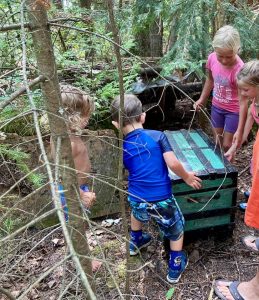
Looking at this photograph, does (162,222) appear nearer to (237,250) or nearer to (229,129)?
(237,250)

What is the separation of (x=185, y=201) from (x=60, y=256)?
1.25 m

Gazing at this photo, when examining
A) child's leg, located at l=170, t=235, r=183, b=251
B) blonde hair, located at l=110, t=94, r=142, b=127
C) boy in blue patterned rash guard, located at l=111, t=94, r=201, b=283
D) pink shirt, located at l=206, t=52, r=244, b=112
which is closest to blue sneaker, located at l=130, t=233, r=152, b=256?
boy in blue patterned rash guard, located at l=111, t=94, r=201, b=283

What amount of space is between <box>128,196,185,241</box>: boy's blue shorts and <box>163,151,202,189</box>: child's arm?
8.0 inches

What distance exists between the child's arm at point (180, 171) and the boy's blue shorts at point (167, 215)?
20cm

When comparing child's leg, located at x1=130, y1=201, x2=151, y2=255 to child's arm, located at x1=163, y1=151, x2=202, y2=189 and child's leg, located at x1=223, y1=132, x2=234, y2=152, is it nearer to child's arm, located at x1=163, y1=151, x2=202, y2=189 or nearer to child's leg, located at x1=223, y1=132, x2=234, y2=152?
child's arm, located at x1=163, y1=151, x2=202, y2=189

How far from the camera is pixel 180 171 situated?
2826mm

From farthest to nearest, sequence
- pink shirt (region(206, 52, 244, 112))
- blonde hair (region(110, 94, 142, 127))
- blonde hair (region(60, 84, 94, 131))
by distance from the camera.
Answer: pink shirt (region(206, 52, 244, 112))
blonde hair (region(110, 94, 142, 127))
blonde hair (region(60, 84, 94, 131))

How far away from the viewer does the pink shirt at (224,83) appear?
3.56m

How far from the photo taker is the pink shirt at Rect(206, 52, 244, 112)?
3562 mm

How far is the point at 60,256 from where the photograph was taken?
11.0 ft

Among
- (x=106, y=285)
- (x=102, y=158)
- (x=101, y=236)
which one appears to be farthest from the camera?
(x=102, y=158)

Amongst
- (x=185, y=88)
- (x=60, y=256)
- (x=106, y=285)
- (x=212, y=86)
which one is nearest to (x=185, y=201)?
(x=106, y=285)

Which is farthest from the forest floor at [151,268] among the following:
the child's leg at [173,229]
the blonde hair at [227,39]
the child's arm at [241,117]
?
the blonde hair at [227,39]

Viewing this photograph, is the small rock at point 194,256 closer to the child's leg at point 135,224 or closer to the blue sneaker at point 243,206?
the child's leg at point 135,224
